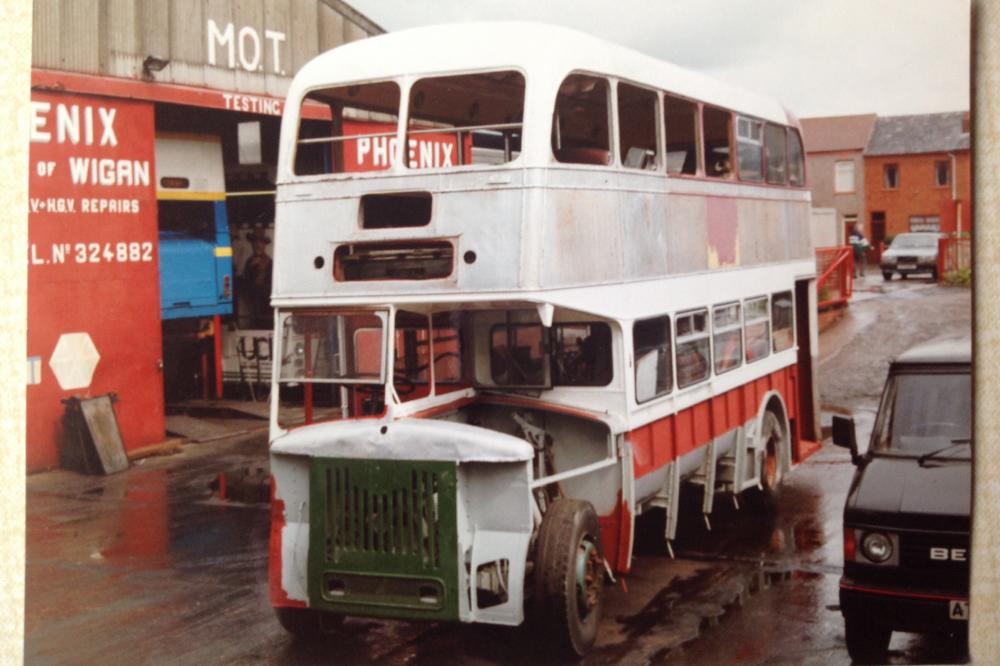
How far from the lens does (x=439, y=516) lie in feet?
19.0

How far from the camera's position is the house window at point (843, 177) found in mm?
11320

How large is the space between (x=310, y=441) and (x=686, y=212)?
324 centimetres

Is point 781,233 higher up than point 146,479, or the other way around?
point 781,233

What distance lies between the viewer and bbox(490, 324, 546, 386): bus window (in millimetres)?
6988

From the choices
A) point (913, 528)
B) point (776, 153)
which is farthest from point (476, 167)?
point (776, 153)

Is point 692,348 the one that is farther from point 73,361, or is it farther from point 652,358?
point 73,361

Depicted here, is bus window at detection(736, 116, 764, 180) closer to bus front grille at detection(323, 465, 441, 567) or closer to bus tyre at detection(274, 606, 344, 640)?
bus front grille at detection(323, 465, 441, 567)

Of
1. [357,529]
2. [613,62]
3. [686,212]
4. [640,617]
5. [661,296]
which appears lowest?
[640,617]

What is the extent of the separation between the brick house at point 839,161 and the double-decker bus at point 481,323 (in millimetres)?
1364

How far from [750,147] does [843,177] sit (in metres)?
3.66

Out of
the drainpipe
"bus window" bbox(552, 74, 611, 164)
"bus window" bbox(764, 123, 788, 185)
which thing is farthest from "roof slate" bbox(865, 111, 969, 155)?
"bus window" bbox(552, 74, 611, 164)

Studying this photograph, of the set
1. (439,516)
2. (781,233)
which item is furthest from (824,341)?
(439,516)

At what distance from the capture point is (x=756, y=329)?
938cm

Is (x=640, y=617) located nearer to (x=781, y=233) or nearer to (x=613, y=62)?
(x=613, y=62)
